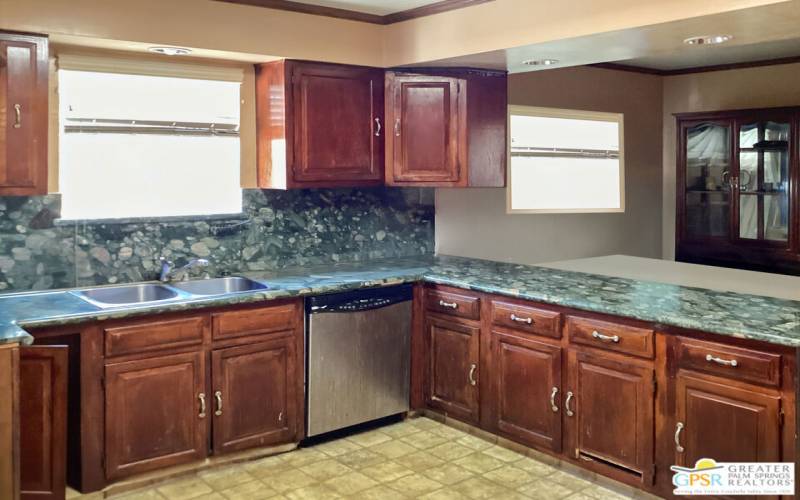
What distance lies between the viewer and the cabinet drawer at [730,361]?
2625mm

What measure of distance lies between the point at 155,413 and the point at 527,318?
5.65 feet

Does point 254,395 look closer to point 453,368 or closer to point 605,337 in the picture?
point 453,368

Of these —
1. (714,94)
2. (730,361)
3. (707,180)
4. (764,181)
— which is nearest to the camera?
(730,361)

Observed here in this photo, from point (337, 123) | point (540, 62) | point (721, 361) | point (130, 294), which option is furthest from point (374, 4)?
point (721, 361)

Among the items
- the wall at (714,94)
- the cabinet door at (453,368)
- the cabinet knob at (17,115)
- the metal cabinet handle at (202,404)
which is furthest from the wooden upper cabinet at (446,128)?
the wall at (714,94)

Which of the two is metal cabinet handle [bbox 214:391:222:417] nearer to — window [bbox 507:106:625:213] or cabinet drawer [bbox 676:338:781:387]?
cabinet drawer [bbox 676:338:781:387]

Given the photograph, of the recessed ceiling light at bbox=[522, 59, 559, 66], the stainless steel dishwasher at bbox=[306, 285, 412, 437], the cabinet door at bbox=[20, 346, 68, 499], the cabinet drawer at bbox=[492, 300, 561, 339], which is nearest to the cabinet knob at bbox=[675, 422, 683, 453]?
the cabinet drawer at bbox=[492, 300, 561, 339]

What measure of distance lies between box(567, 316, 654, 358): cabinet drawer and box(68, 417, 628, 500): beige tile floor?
0.64 m

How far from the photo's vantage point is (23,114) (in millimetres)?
3088

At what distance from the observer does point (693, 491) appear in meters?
2.89

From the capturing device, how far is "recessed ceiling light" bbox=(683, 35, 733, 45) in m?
3.16

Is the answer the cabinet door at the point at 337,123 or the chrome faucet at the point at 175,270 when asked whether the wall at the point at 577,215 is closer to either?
the cabinet door at the point at 337,123

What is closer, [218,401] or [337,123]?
[218,401]

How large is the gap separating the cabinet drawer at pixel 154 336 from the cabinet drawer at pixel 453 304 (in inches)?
50.0
